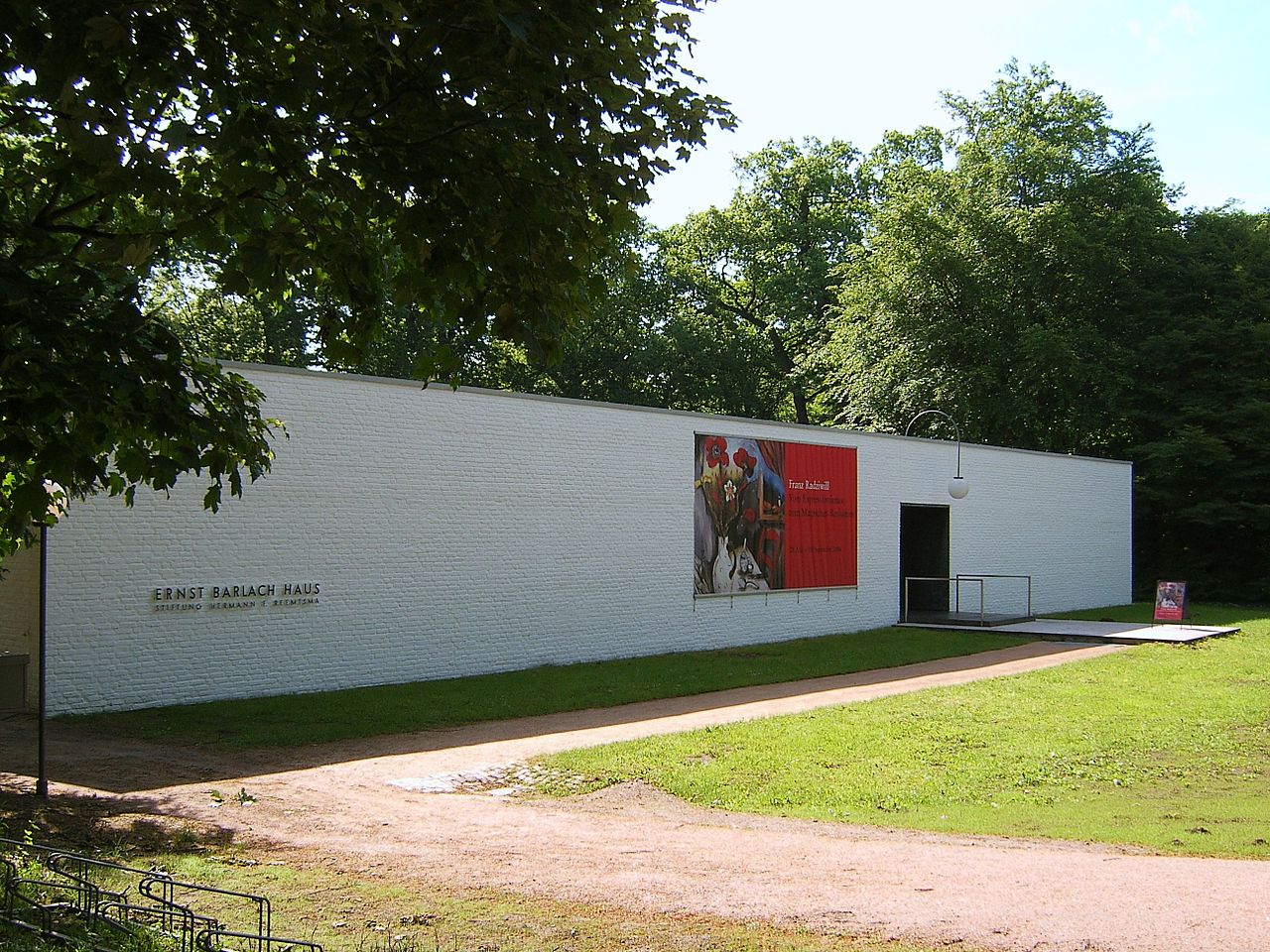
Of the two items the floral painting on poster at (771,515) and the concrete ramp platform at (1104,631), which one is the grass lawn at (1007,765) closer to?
the floral painting on poster at (771,515)

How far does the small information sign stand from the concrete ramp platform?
500mm

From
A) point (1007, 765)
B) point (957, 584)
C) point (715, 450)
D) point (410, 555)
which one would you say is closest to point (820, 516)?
point (715, 450)

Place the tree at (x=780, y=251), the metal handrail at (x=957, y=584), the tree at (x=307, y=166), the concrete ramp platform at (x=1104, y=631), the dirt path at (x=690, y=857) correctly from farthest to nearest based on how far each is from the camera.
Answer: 1. the tree at (x=780, y=251)
2. the metal handrail at (x=957, y=584)
3. the concrete ramp platform at (x=1104, y=631)
4. the dirt path at (x=690, y=857)
5. the tree at (x=307, y=166)

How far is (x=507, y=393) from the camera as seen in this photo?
18984 millimetres

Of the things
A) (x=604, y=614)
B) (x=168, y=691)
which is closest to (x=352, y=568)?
(x=168, y=691)

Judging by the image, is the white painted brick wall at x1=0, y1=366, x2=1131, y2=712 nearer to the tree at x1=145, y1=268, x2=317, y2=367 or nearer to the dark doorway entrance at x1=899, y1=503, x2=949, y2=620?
the dark doorway entrance at x1=899, y1=503, x2=949, y2=620

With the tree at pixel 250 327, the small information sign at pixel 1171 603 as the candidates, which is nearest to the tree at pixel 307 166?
the small information sign at pixel 1171 603

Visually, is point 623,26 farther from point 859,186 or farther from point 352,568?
point 859,186

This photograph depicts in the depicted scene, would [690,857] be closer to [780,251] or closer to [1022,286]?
[1022,286]

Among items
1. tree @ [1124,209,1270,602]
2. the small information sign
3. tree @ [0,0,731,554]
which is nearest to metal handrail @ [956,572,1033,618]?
the small information sign

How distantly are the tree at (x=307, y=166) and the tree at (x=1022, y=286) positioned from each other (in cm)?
3492

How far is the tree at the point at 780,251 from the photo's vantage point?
161 feet

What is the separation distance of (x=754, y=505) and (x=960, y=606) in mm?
8366

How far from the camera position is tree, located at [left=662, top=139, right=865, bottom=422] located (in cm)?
4919
